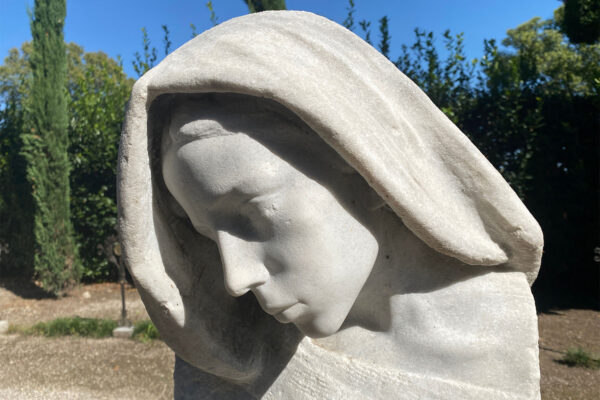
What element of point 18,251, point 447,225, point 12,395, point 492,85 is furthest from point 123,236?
point 18,251

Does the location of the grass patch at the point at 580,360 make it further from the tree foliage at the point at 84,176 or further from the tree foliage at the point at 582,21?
the tree foliage at the point at 84,176

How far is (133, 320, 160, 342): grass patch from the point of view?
560cm

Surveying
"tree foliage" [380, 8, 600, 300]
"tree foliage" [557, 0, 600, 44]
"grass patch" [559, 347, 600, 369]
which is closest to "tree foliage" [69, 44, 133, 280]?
"tree foliage" [380, 8, 600, 300]

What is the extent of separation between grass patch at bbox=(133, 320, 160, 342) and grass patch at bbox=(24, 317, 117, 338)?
39cm

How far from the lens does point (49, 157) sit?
8305 mm

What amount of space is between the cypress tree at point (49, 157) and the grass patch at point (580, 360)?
25.9ft

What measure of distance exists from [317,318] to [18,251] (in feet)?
33.0

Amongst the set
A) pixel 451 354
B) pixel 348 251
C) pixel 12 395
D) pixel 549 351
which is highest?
pixel 348 251

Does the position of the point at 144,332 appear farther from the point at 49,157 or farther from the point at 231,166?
the point at 231,166

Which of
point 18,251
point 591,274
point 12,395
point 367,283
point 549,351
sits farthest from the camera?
point 18,251

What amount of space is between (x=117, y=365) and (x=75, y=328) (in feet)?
4.84

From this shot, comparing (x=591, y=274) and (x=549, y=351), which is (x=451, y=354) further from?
(x=591, y=274)

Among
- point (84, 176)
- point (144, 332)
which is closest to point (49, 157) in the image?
point (84, 176)

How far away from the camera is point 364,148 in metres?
1.11
